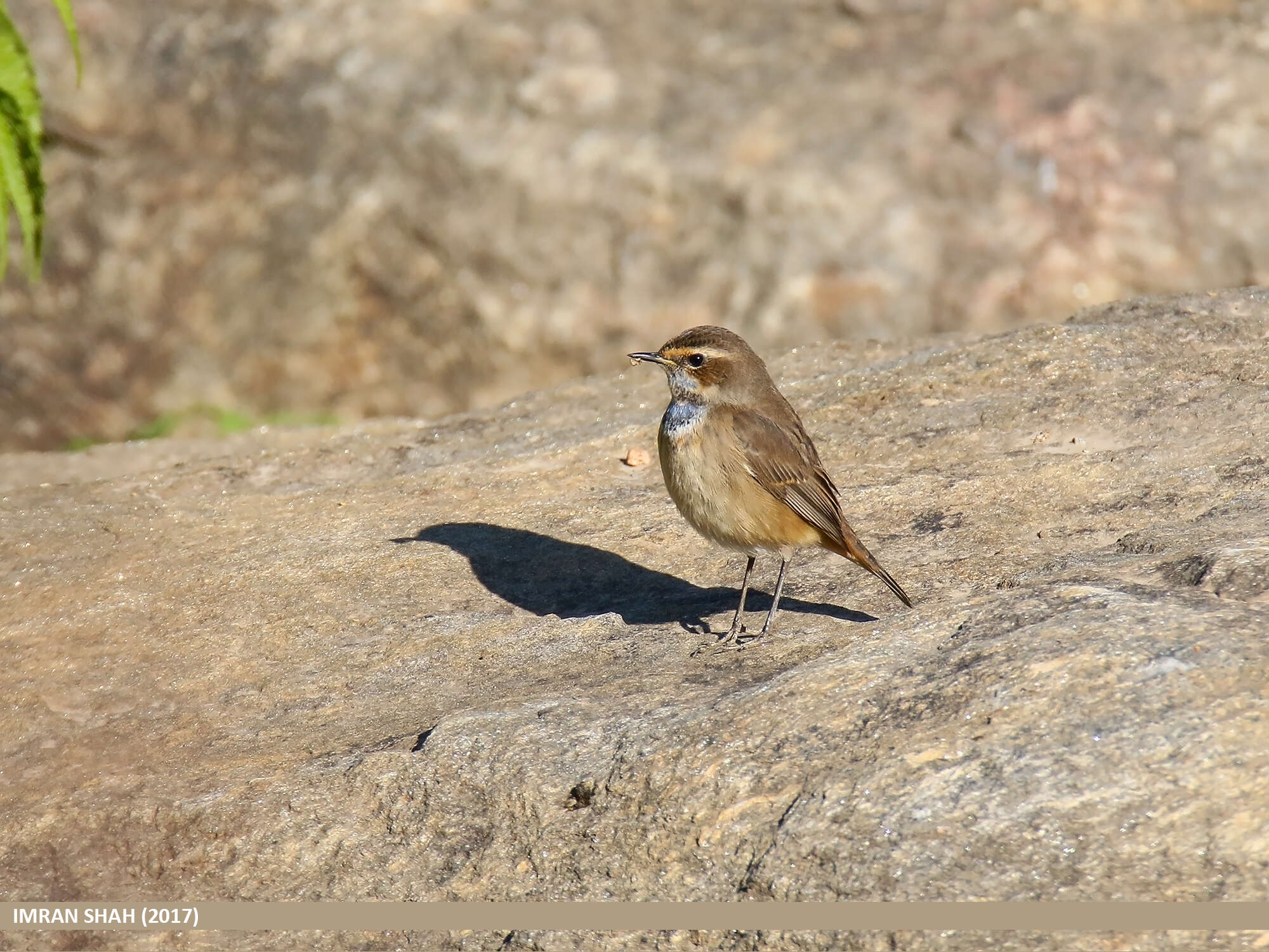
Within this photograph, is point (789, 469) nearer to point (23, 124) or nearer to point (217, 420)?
point (23, 124)

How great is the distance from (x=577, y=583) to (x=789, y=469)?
4.00 feet

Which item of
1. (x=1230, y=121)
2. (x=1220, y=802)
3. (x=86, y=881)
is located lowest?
(x=86, y=881)

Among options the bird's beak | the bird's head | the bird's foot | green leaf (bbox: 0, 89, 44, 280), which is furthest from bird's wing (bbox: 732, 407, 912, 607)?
green leaf (bbox: 0, 89, 44, 280)

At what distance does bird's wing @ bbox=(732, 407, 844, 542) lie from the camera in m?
6.15

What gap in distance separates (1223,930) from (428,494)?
16.5 ft

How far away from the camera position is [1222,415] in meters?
6.87

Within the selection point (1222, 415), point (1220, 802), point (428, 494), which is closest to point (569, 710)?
point (1220, 802)

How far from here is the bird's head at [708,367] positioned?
21.5 ft

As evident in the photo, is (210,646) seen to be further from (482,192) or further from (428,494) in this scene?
(482,192)

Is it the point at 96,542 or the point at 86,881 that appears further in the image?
the point at 96,542

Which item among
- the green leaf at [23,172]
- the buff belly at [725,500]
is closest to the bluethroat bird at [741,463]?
the buff belly at [725,500]

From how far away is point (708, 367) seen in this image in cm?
655

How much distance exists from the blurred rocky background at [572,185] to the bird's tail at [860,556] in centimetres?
370

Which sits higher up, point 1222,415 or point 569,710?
point 1222,415
